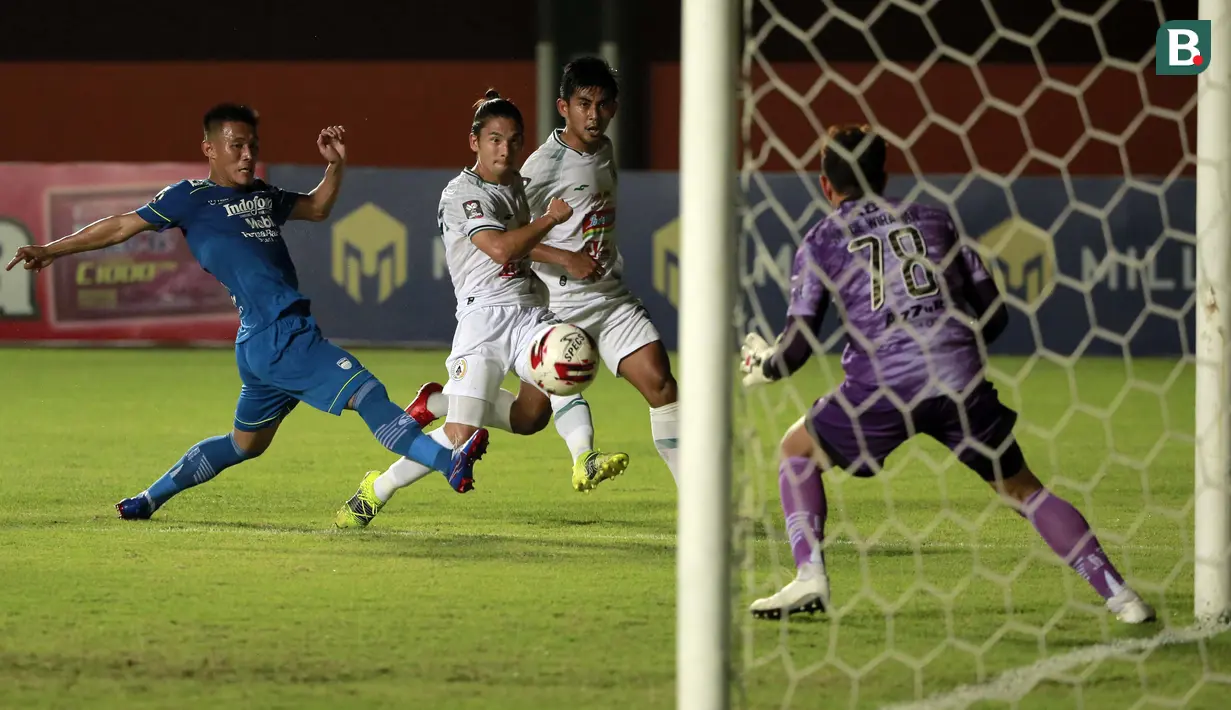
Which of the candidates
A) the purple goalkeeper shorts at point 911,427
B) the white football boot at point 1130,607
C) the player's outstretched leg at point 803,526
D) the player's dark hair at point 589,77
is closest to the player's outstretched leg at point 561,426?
the player's dark hair at point 589,77

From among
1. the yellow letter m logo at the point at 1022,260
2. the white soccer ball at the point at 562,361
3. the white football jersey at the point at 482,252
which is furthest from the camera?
the yellow letter m logo at the point at 1022,260

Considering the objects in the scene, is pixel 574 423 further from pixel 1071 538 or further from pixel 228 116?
pixel 1071 538

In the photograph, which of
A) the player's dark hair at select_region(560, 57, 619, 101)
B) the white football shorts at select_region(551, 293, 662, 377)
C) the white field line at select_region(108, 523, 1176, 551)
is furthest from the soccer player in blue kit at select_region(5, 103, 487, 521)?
the player's dark hair at select_region(560, 57, 619, 101)

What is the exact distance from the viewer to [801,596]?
5066mm

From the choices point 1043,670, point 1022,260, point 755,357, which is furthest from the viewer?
point 1022,260

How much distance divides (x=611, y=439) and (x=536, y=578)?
4.10 metres

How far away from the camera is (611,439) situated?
9.91 m

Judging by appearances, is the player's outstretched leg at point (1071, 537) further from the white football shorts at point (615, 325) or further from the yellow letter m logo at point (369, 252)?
the yellow letter m logo at point (369, 252)

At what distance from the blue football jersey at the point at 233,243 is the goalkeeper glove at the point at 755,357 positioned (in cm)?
237

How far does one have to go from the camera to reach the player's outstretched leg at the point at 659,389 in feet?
22.7

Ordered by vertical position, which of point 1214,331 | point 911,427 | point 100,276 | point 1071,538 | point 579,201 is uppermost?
point 579,201

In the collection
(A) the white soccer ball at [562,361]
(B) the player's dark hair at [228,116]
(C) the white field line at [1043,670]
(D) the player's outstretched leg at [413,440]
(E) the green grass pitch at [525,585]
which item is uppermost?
(B) the player's dark hair at [228,116]

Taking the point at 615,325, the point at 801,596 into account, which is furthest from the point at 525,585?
the point at 615,325

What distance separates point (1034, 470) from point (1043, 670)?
13.3 feet
